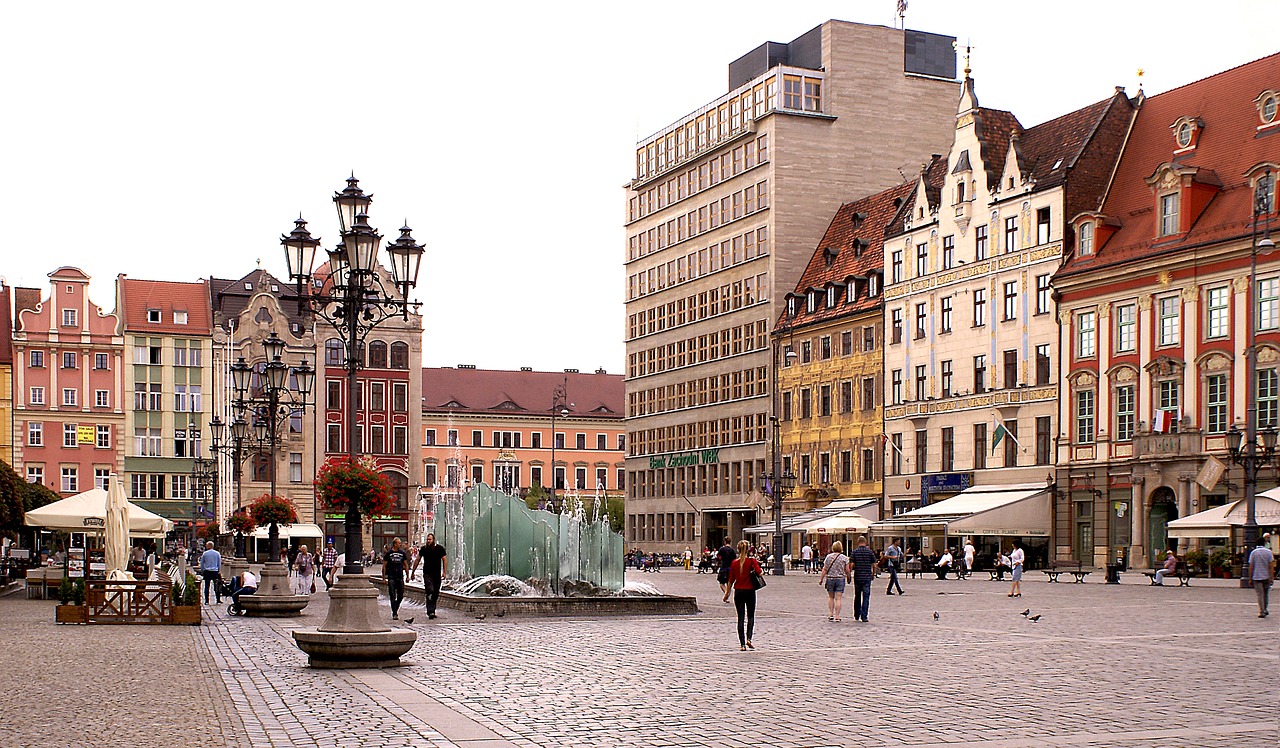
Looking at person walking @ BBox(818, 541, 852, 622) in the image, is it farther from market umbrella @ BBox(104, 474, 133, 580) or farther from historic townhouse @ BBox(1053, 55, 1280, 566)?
historic townhouse @ BBox(1053, 55, 1280, 566)

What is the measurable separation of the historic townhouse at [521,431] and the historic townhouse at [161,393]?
24.9 meters

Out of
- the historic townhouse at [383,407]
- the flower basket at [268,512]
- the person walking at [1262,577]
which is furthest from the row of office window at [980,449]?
the historic townhouse at [383,407]

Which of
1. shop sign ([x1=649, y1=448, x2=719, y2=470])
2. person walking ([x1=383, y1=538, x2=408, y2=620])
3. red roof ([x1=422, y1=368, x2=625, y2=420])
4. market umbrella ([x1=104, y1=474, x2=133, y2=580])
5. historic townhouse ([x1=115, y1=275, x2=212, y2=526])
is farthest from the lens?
red roof ([x1=422, y1=368, x2=625, y2=420])

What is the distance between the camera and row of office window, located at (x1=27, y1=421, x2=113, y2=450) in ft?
326

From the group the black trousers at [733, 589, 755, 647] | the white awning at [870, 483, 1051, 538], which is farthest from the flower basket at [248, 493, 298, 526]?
the white awning at [870, 483, 1051, 538]

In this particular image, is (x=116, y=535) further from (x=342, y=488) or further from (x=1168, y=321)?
(x=1168, y=321)

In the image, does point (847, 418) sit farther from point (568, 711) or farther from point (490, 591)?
point (568, 711)

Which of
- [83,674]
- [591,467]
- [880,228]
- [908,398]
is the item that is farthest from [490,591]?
[591,467]

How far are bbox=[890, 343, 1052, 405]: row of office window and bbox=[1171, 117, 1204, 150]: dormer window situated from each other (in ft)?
28.1

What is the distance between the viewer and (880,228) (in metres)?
→ 76.1

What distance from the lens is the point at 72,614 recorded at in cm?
2911

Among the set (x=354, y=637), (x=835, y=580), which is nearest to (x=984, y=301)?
(x=835, y=580)

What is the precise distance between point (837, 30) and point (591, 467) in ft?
193

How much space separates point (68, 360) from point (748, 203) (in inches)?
1737
